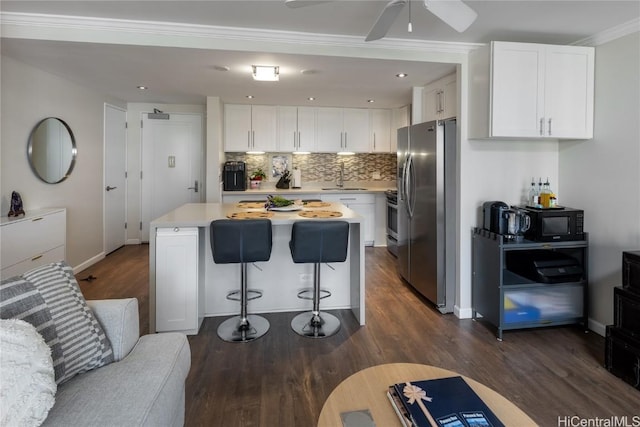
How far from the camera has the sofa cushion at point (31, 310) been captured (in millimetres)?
1271

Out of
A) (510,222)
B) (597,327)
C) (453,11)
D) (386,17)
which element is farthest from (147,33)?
(597,327)

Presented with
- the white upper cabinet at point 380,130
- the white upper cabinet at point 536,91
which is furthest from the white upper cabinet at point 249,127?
the white upper cabinet at point 536,91

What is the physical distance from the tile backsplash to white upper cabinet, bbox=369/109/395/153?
0.37 m

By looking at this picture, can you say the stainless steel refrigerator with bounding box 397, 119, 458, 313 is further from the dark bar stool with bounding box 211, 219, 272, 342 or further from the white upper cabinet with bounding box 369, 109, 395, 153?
the white upper cabinet with bounding box 369, 109, 395, 153

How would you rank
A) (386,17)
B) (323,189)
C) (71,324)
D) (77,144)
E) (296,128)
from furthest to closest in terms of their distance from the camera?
(323,189) < (296,128) < (77,144) < (386,17) < (71,324)

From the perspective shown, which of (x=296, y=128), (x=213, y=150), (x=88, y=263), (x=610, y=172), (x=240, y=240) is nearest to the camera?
(x=240, y=240)

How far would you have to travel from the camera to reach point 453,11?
6.25 ft

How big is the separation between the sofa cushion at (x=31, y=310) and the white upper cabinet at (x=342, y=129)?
4.78m

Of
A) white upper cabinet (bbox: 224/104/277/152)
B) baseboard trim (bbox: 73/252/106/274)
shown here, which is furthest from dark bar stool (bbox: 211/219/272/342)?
white upper cabinet (bbox: 224/104/277/152)

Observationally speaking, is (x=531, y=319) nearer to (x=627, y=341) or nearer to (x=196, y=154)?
(x=627, y=341)

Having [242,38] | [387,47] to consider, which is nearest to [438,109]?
[387,47]

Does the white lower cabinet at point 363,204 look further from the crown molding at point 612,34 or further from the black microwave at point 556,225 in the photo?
the crown molding at point 612,34

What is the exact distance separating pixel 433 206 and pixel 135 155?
4735 millimetres

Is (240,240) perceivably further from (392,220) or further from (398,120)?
(398,120)
